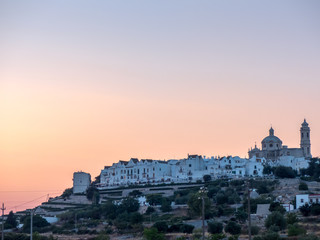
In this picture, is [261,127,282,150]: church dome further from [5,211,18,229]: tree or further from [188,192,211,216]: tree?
[5,211,18,229]: tree

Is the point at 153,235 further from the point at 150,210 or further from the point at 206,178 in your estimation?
the point at 206,178

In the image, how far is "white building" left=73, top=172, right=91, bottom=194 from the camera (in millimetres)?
128238

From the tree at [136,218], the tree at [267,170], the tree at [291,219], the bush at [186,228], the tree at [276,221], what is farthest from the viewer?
the tree at [267,170]

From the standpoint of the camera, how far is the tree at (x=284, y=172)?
113 metres

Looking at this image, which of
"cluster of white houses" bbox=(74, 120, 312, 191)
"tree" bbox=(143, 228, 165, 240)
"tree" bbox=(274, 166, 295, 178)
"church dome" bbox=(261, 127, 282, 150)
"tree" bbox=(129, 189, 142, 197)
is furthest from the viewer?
"church dome" bbox=(261, 127, 282, 150)

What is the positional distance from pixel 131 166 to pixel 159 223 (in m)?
46.2

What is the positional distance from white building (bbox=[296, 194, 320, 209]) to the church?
38.1 meters

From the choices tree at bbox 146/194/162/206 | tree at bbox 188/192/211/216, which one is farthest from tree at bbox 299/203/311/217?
tree at bbox 146/194/162/206

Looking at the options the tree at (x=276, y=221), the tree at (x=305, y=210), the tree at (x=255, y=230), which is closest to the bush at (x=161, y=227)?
the tree at (x=255, y=230)

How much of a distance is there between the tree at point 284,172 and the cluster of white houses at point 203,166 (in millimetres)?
6332

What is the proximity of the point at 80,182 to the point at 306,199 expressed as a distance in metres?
50.3

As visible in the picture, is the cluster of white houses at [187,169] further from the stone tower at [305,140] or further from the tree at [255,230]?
the tree at [255,230]

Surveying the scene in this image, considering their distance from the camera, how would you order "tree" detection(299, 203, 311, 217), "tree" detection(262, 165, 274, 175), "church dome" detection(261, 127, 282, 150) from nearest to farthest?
"tree" detection(299, 203, 311, 217) → "tree" detection(262, 165, 274, 175) → "church dome" detection(261, 127, 282, 150)

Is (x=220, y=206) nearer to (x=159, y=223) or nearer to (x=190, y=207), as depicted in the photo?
(x=190, y=207)
